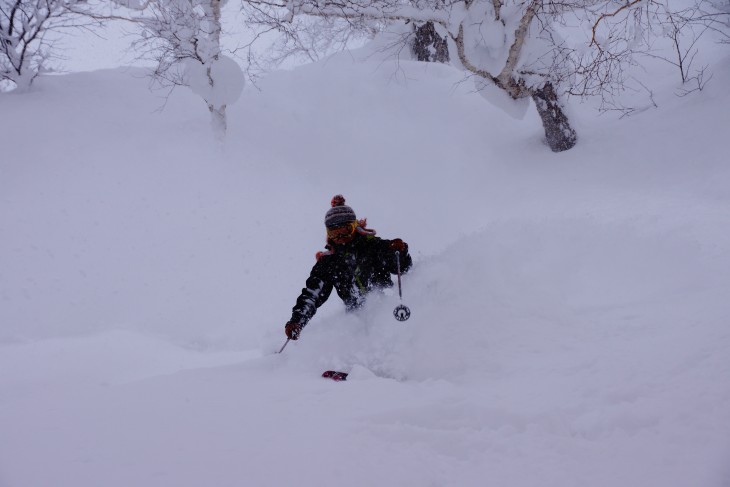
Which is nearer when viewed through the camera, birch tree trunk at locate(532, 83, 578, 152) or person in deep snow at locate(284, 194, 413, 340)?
person in deep snow at locate(284, 194, 413, 340)

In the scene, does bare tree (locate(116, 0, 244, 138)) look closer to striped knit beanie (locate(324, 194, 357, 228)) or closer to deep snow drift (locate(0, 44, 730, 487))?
deep snow drift (locate(0, 44, 730, 487))

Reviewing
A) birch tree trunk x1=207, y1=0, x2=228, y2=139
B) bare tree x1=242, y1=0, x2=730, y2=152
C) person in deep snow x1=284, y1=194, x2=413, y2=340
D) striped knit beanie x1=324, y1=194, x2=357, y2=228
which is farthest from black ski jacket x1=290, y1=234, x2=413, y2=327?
birch tree trunk x1=207, y1=0, x2=228, y2=139

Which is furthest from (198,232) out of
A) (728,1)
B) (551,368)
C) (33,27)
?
(728,1)

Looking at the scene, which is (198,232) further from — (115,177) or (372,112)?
(372,112)

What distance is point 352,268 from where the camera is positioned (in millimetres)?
3609

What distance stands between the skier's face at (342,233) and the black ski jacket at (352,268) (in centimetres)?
5

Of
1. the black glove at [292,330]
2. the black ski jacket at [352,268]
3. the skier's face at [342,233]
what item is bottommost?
the black glove at [292,330]

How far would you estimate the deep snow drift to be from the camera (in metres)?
1.73

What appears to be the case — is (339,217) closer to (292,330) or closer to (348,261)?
(348,261)

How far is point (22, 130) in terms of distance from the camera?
8172mm

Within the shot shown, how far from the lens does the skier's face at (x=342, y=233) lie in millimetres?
3551

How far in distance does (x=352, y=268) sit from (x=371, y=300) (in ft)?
1.16

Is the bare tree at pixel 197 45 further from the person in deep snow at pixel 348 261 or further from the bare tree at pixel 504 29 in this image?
the person in deep snow at pixel 348 261

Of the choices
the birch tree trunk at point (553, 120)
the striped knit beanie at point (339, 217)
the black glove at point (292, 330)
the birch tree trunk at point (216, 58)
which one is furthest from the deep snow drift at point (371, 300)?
the striped knit beanie at point (339, 217)
